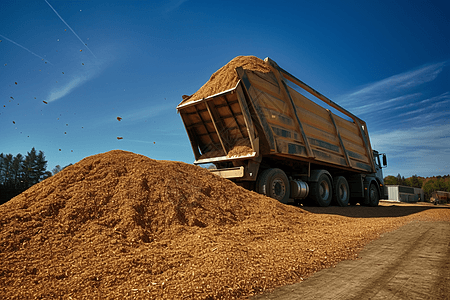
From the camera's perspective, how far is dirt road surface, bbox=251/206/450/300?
8.18ft

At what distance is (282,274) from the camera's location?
294cm

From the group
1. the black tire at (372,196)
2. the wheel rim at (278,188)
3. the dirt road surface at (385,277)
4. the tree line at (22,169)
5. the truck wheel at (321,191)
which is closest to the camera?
the dirt road surface at (385,277)

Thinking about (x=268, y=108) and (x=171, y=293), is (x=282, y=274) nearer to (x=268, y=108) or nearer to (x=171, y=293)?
(x=171, y=293)

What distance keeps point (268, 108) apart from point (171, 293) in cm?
653

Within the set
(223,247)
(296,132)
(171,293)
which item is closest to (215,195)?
(223,247)

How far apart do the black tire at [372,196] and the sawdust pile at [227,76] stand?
9.74 m

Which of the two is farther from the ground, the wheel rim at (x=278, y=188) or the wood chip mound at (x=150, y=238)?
the wheel rim at (x=278, y=188)

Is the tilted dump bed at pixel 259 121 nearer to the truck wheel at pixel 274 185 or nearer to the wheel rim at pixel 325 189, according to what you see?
the truck wheel at pixel 274 185

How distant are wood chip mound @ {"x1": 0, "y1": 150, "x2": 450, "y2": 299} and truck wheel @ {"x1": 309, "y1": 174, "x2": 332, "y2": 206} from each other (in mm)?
3954

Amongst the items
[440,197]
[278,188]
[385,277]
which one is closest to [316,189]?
[278,188]

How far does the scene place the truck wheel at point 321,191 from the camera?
10.0 meters

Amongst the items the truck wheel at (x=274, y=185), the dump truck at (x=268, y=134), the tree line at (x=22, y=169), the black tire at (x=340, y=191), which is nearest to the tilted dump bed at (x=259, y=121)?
the dump truck at (x=268, y=134)

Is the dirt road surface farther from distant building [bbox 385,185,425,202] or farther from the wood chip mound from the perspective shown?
distant building [bbox 385,185,425,202]

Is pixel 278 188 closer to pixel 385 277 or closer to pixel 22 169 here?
pixel 385 277
